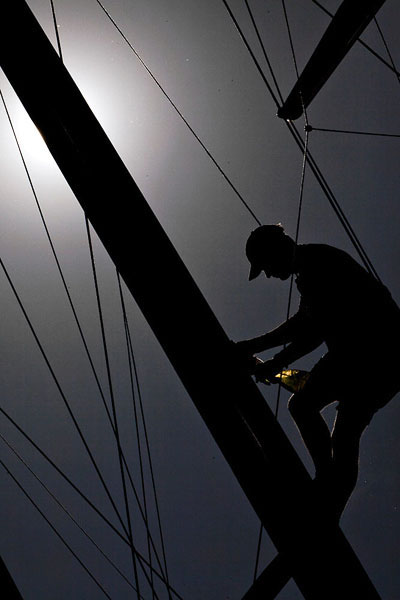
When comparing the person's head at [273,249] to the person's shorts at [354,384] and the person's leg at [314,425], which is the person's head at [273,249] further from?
the person's leg at [314,425]

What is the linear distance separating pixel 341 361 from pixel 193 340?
2.60 ft

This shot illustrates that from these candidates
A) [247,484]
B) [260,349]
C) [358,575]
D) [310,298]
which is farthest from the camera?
[260,349]

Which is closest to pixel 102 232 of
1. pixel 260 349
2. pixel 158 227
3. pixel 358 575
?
pixel 158 227

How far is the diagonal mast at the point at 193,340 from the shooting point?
1755mm

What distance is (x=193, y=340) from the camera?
193 centimetres

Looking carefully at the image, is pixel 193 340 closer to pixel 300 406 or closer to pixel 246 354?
pixel 246 354

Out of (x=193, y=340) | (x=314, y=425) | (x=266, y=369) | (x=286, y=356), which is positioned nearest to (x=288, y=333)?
(x=286, y=356)

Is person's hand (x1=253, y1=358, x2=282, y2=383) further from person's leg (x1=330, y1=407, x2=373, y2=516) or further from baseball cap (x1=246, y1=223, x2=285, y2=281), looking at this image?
baseball cap (x1=246, y1=223, x2=285, y2=281)

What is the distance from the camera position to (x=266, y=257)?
7.66 ft

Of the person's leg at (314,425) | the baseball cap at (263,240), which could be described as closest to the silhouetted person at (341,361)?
the person's leg at (314,425)

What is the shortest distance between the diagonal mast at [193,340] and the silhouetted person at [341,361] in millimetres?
177

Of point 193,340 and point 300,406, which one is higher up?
point 193,340

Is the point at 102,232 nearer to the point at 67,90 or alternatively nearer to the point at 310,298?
the point at 67,90

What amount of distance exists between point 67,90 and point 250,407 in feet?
7.24
